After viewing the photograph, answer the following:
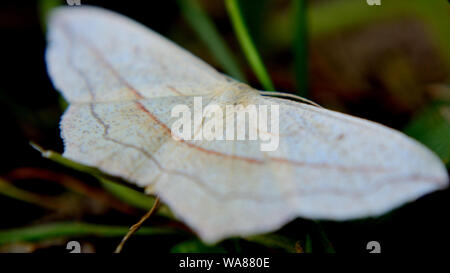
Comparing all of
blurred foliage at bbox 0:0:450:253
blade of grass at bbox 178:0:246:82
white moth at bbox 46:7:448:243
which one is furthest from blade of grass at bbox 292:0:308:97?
white moth at bbox 46:7:448:243

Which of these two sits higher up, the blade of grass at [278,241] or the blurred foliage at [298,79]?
the blurred foliage at [298,79]

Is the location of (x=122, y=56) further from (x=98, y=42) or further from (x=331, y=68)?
(x=331, y=68)

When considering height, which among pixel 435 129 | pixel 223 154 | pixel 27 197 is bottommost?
pixel 223 154

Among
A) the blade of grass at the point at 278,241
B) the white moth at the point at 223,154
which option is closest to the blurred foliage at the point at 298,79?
the blade of grass at the point at 278,241

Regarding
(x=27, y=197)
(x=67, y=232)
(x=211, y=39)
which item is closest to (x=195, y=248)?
(x=67, y=232)

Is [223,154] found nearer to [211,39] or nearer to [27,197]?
[27,197]

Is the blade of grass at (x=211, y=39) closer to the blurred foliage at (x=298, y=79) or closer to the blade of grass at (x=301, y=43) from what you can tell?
the blurred foliage at (x=298, y=79)
